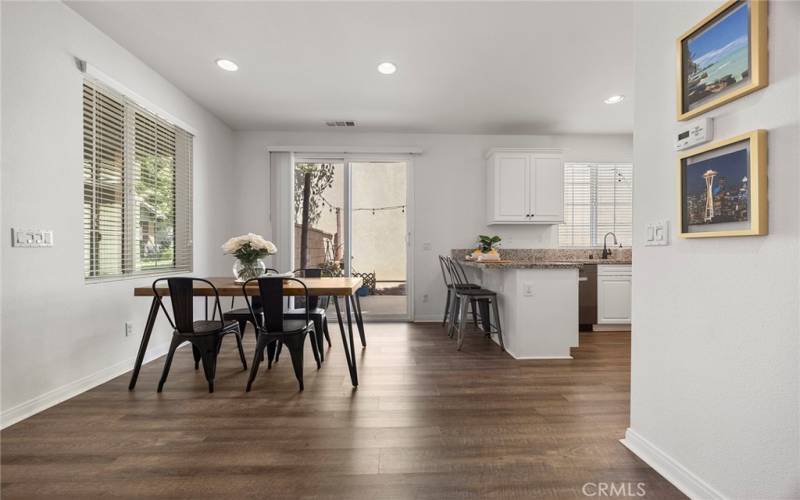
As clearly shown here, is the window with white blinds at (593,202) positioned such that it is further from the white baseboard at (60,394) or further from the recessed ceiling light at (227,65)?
the white baseboard at (60,394)

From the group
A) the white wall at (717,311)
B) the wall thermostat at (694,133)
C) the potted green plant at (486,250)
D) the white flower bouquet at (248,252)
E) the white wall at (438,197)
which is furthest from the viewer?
the white wall at (438,197)

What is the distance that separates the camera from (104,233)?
277cm

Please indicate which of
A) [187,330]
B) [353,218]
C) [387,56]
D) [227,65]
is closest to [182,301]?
[187,330]

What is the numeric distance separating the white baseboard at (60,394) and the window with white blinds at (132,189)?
74cm

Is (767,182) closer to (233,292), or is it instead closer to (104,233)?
(233,292)

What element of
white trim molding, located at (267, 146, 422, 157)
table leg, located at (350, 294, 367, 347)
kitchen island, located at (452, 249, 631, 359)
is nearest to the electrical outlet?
kitchen island, located at (452, 249, 631, 359)

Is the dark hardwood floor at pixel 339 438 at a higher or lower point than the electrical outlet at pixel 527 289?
lower

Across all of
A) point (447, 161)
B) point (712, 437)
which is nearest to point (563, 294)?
point (712, 437)

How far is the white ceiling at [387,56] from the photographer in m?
2.43

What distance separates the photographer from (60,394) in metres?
2.33

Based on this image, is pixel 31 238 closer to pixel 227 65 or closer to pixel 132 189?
pixel 132 189

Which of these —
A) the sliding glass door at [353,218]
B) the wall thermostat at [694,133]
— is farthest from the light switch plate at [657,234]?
the sliding glass door at [353,218]

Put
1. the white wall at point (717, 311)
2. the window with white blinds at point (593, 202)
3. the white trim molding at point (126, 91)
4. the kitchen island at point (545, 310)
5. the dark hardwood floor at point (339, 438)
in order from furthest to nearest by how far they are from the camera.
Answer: the window with white blinds at point (593, 202)
the kitchen island at point (545, 310)
the white trim molding at point (126, 91)
the dark hardwood floor at point (339, 438)
the white wall at point (717, 311)

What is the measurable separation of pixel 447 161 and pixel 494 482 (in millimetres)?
4158
